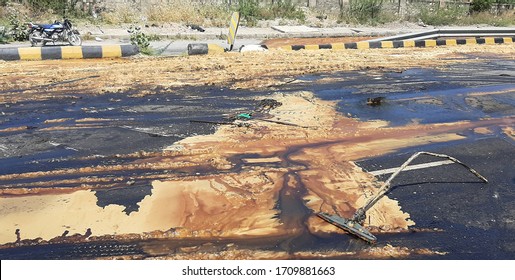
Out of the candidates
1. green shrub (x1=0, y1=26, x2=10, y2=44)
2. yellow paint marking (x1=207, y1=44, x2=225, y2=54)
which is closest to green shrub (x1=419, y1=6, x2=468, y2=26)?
yellow paint marking (x1=207, y1=44, x2=225, y2=54)

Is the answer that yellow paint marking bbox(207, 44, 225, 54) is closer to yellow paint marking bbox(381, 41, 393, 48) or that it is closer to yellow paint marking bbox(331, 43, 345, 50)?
yellow paint marking bbox(331, 43, 345, 50)

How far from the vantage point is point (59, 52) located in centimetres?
1167

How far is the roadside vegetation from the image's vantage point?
19.0 meters

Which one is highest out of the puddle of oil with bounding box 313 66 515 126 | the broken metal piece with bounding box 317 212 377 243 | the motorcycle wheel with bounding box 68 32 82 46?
the motorcycle wheel with bounding box 68 32 82 46

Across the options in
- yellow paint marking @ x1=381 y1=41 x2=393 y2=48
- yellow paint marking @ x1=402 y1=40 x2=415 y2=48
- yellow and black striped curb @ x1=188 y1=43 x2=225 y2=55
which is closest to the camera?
yellow and black striped curb @ x1=188 y1=43 x2=225 y2=55

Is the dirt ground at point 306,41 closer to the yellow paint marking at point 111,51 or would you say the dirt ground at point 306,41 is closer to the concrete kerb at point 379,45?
the concrete kerb at point 379,45

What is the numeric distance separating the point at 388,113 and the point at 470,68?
17.5ft

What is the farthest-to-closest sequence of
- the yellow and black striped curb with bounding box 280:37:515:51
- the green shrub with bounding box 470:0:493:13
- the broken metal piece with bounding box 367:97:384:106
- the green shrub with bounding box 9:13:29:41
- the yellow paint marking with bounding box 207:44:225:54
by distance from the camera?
the green shrub with bounding box 470:0:493:13 < the green shrub with bounding box 9:13:29:41 < the yellow and black striped curb with bounding box 280:37:515:51 < the yellow paint marking with bounding box 207:44:225:54 < the broken metal piece with bounding box 367:97:384:106

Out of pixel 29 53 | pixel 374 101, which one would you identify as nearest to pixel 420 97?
pixel 374 101

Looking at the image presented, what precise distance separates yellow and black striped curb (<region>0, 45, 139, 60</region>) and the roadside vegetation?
3.58 meters

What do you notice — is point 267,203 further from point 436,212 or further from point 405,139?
point 405,139

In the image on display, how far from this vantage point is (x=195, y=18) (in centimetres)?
1998

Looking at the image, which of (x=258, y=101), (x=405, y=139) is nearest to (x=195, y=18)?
(x=258, y=101)

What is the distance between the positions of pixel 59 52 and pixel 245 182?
356 inches
